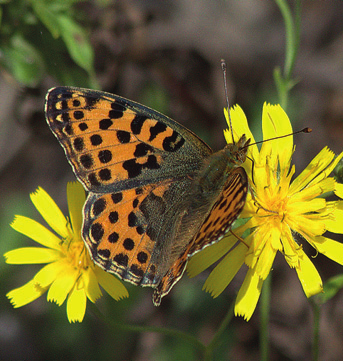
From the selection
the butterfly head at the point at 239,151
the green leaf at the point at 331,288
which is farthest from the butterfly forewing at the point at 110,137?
the green leaf at the point at 331,288

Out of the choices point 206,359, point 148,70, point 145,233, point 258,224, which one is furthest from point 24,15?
point 206,359

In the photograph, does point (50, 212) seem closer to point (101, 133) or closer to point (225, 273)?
point (101, 133)

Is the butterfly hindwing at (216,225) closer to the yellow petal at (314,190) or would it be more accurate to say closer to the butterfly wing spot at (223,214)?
the butterfly wing spot at (223,214)

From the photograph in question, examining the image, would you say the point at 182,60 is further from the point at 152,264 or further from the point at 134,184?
the point at 152,264

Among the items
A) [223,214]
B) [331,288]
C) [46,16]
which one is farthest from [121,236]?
[46,16]

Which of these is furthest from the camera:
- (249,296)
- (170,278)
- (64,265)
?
(64,265)
